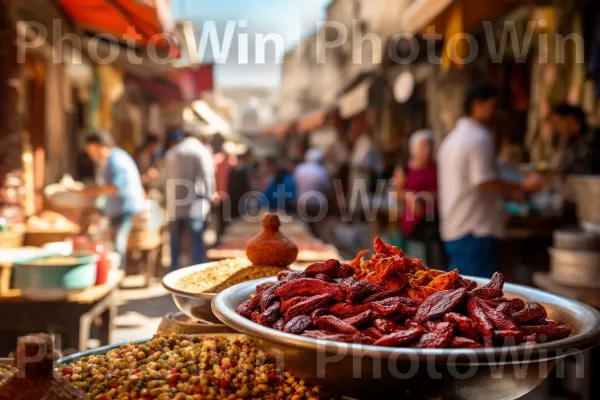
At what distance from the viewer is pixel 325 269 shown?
5.52ft

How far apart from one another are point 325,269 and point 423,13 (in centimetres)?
504

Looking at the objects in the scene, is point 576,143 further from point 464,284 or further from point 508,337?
→ point 508,337

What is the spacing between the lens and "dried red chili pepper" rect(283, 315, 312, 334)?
1.36m

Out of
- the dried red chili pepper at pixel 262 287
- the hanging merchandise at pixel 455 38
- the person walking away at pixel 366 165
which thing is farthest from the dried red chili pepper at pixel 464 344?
the person walking away at pixel 366 165

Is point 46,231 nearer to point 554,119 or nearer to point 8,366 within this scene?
point 8,366

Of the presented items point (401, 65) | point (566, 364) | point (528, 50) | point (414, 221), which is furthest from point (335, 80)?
point (566, 364)

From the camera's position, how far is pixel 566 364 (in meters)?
4.11

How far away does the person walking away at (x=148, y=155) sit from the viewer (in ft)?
31.7

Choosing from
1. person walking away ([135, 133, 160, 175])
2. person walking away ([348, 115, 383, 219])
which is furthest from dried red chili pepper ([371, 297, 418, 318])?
person walking away ([348, 115, 383, 219])

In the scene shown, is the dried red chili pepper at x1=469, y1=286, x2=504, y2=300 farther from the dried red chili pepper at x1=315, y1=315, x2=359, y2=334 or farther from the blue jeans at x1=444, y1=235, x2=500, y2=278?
the blue jeans at x1=444, y1=235, x2=500, y2=278

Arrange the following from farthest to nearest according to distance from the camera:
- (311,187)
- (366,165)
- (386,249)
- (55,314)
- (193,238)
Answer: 1. (366,165)
2. (311,187)
3. (193,238)
4. (55,314)
5. (386,249)

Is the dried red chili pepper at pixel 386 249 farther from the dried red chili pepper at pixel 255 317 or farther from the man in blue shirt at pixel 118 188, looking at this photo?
the man in blue shirt at pixel 118 188

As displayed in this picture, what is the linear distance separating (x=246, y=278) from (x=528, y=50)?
7125 millimetres

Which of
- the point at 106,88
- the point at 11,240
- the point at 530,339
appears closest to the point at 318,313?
the point at 530,339
